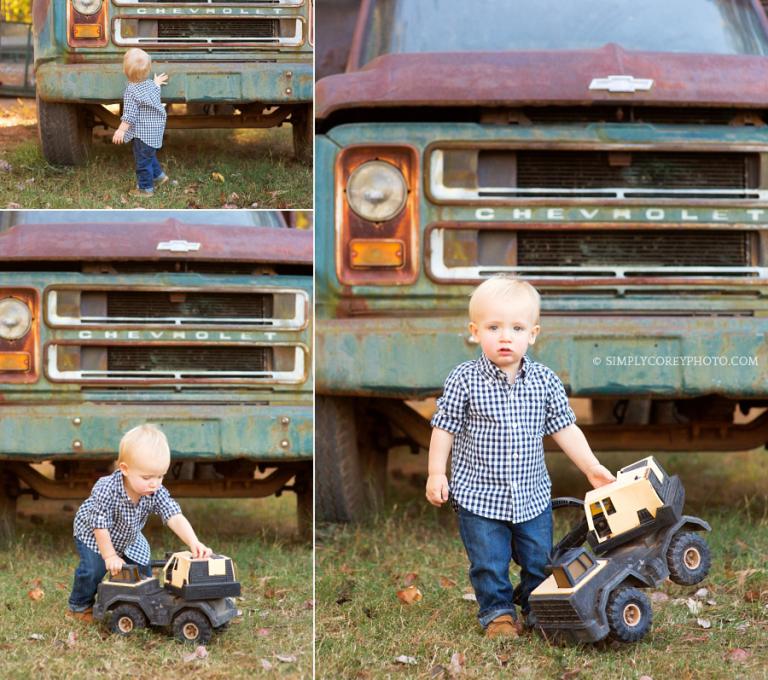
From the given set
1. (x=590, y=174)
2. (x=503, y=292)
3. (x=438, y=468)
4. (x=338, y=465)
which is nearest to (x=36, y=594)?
(x=338, y=465)

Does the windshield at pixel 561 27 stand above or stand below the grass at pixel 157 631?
above

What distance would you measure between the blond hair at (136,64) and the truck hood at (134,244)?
0.48m

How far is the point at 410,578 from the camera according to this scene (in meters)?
3.40

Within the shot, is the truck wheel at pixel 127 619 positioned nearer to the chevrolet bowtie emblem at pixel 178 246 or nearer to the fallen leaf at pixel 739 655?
the chevrolet bowtie emblem at pixel 178 246

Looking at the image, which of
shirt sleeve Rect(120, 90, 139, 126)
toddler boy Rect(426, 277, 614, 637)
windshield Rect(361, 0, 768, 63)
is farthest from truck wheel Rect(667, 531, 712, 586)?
shirt sleeve Rect(120, 90, 139, 126)

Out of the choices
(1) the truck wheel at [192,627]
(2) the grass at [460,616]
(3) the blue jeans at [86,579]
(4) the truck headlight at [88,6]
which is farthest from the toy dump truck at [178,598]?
(4) the truck headlight at [88,6]

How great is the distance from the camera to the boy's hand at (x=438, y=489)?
2.77 meters

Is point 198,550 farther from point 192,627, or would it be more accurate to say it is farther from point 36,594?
point 36,594

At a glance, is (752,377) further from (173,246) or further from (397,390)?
(173,246)

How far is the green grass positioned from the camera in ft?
11.3

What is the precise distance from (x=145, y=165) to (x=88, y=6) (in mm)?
572

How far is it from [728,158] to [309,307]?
142 centimetres

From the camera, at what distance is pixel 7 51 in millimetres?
3855

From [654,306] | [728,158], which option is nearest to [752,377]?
[654,306]
